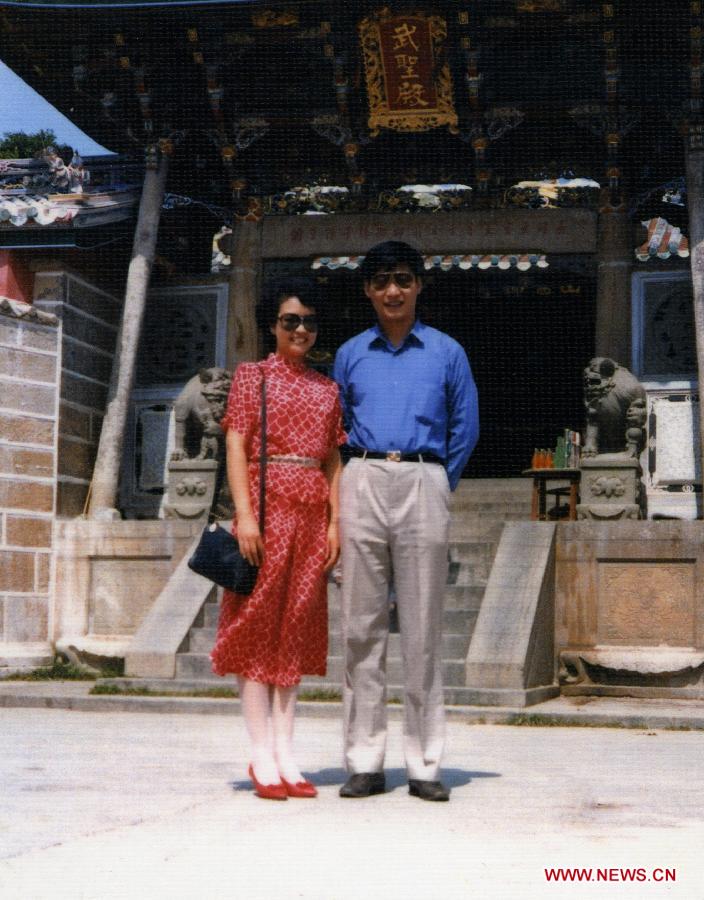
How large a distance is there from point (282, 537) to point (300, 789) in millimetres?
873

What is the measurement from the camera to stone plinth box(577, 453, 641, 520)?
35.3 ft

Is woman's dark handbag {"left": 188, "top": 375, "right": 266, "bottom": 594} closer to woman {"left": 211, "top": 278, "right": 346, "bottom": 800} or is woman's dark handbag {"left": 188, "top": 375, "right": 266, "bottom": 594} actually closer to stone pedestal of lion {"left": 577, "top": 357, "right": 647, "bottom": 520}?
woman {"left": 211, "top": 278, "right": 346, "bottom": 800}

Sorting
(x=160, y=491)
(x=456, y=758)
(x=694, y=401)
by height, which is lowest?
(x=456, y=758)

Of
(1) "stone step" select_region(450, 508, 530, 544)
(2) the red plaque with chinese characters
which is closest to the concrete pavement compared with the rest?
(1) "stone step" select_region(450, 508, 530, 544)

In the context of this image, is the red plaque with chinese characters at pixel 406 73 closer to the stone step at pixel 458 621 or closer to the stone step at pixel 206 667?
the stone step at pixel 458 621

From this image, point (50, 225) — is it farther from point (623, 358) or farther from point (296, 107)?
point (623, 358)

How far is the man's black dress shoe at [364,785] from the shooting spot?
191 inches

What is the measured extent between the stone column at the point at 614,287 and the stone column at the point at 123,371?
4065mm

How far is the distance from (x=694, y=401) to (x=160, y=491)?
5037 mm

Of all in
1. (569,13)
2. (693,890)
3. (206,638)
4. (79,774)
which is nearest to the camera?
(693,890)

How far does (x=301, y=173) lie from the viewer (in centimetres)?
1363

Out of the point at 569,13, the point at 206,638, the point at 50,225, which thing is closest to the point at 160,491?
the point at 50,225

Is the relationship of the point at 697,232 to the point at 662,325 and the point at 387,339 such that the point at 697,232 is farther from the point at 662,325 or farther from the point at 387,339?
the point at 387,339

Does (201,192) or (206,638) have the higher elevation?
(201,192)
